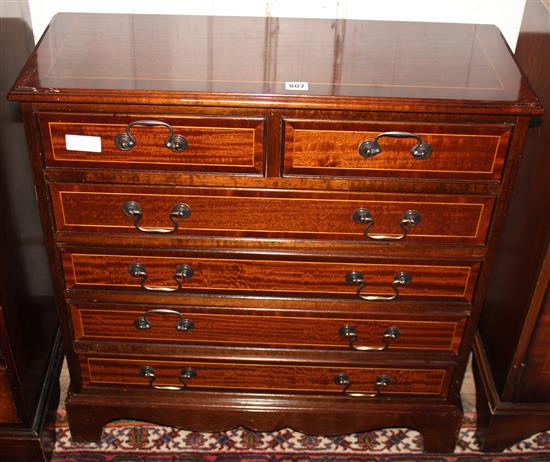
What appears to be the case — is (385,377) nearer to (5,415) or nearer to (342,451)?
(342,451)

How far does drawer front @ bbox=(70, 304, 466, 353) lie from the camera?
223cm

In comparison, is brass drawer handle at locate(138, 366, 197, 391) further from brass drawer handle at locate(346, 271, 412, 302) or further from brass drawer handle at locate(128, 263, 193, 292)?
brass drawer handle at locate(346, 271, 412, 302)

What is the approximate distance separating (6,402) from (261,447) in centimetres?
83

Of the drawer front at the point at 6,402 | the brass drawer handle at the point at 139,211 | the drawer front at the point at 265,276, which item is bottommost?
the drawer front at the point at 6,402

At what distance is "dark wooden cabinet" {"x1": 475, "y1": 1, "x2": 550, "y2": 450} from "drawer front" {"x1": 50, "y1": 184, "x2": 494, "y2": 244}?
279 millimetres

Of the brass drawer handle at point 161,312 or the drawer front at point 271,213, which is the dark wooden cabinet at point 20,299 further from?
the brass drawer handle at point 161,312

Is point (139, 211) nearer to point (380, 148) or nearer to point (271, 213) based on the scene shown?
point (271, 213)

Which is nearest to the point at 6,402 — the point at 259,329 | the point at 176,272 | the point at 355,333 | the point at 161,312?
the point at 161,312

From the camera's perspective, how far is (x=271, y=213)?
2.01 m

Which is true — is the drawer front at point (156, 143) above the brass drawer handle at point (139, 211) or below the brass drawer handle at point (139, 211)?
above

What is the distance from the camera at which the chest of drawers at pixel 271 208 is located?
72.6 inches

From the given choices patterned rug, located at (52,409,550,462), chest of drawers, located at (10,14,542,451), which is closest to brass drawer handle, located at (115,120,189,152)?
chest of drawers, located at (10,14,542,451)

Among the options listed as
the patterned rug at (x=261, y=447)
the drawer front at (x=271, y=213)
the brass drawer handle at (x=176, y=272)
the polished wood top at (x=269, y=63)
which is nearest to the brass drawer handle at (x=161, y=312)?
the brass drawer handle at (x=176, y=272)

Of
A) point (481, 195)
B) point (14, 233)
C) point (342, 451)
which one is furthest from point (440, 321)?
point (14, 233)
